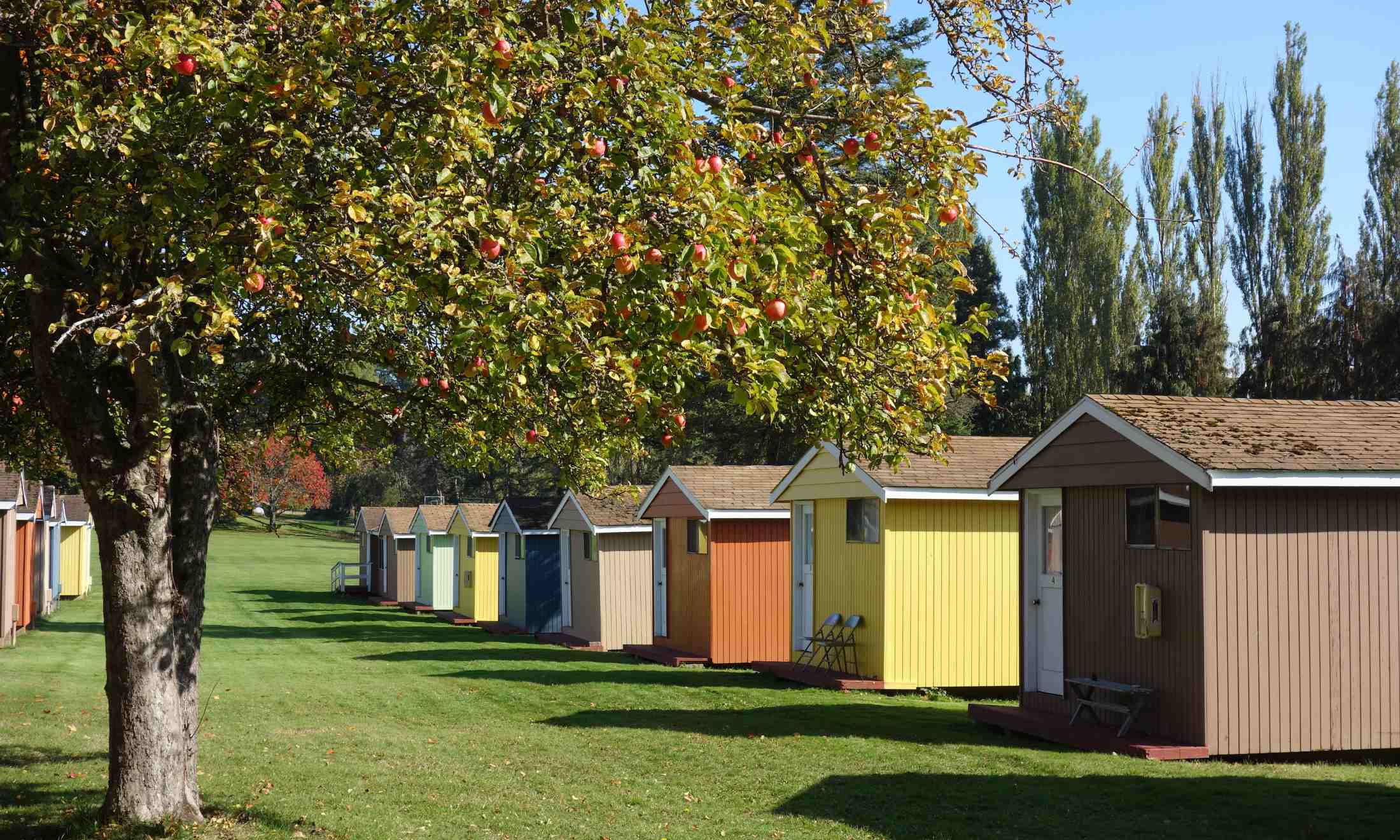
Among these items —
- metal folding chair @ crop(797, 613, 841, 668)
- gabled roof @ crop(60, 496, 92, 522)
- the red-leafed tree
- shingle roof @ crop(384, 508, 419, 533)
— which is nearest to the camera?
metal folding chair @ crop(797, 613, 841, 668)

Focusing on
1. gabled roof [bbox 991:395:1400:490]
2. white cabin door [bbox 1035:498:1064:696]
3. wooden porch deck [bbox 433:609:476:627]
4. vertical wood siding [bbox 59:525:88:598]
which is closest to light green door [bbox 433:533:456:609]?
wooden porch deck [bbox 433:609:476:627]

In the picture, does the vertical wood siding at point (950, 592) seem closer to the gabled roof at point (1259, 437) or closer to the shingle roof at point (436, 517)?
the gabled roof at point (1259, 437)

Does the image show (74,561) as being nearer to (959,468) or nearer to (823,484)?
(823,484)

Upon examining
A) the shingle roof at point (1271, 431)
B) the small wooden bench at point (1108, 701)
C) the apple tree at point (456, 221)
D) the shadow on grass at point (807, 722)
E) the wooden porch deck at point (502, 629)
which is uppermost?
the apple tree at point (456, 221)

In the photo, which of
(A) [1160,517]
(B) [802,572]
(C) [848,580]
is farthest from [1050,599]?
(B) [802,572]

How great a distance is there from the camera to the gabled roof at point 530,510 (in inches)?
1201

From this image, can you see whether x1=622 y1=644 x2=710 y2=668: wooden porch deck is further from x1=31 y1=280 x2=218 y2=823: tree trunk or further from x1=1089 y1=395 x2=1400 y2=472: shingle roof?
x1=31 y1=280 x2=218 y2=823: tree trunk

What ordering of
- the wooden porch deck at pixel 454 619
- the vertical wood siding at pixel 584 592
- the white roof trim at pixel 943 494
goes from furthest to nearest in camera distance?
1. the wooden porch deck at pixel 454 619
2. the vertical wood siding at pixel 584 592
3. the white roof trim at pixel 943 494

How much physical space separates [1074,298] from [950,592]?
85.1 feet

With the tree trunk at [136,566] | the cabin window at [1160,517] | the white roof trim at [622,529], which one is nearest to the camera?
the tree trunk at [136,566]

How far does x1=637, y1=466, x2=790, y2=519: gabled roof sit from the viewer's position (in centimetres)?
2216

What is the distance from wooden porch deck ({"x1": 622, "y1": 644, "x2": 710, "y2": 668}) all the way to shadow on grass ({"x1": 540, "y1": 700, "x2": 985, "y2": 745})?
5.99 metres

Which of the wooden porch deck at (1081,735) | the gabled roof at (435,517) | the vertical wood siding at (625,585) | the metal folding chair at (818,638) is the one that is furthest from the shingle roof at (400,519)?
the wooden porch deck at (1081,735)

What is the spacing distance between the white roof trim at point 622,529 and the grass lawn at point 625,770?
17.8ft
